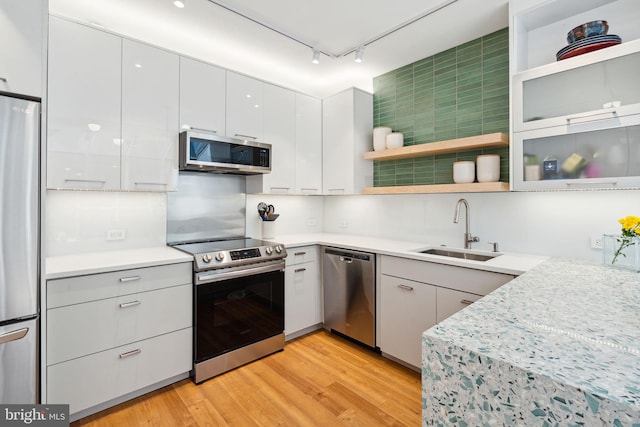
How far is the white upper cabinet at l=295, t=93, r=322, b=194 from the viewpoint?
319 centimetres

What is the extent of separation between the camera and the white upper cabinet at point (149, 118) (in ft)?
7.06

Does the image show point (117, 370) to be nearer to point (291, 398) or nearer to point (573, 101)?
point (291, 398)

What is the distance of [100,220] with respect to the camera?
7.54ft

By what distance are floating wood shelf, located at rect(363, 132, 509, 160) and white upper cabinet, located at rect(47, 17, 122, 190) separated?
2.13 metres

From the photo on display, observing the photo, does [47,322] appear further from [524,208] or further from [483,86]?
[483,86]

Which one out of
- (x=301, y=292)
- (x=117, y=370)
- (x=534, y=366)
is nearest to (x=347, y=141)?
(x=301, y=292)

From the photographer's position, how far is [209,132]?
8.31 feet

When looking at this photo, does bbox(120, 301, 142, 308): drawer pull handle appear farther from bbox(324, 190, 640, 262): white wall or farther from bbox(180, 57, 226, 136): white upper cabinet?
bbox(324, 190, 640, 262): white wall

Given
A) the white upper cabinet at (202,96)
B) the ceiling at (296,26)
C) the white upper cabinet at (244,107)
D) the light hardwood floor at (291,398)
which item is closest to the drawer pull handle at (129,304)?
the light hardwood floor at (291,398)


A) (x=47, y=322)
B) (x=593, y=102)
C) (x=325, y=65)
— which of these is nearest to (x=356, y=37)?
(x=325, y=65)

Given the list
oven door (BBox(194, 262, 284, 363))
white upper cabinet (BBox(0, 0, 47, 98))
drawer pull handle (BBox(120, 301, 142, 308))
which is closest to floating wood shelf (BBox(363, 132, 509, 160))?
oven door (BBox(194, 262, 284, 363))

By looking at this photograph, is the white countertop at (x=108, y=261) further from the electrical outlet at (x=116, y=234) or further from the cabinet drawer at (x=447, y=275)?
the cabinet drawer at (x=447, y=275)

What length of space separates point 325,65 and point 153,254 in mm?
2378

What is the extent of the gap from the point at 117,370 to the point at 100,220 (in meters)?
1.07
